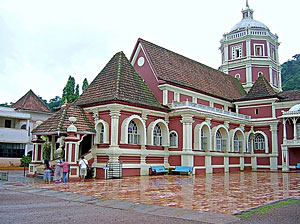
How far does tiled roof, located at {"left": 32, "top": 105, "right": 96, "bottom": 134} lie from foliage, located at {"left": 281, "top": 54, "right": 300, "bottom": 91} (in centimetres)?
4471

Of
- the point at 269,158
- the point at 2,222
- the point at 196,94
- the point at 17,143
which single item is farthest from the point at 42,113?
the point at 2,222

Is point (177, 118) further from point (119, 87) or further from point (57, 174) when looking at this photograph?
point (57, 174)

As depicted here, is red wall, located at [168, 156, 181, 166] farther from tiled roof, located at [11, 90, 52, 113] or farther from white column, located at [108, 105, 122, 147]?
tiled roof, located at [11, 90, 52, 113]

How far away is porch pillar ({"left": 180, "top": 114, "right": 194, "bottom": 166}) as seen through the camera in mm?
24234

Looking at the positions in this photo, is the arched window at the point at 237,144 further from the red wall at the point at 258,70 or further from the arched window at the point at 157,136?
the red wall at the point at 258,70

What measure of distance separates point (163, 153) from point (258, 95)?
45.0ft

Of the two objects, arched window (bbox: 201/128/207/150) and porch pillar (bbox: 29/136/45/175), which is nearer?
porch pillar (bbox: 29/136/45/175)

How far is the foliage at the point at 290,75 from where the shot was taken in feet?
186

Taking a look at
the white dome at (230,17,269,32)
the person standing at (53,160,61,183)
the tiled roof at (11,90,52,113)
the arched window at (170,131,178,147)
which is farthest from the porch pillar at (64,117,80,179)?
the white dome at (230,17,269,32)

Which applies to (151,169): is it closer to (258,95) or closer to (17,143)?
(258,95)

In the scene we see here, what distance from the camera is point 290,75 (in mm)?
64500

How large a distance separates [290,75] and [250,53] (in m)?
30.2

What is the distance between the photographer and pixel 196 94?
95.3 ft

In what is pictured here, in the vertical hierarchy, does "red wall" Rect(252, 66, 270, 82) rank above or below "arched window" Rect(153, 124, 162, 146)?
above
